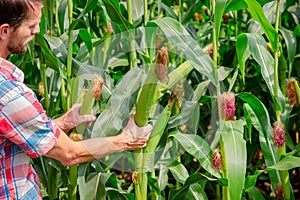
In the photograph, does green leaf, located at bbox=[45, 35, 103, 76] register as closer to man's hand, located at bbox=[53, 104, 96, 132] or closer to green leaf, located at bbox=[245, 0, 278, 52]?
man's hand, located at bbox=[53, 104, 96, 132]

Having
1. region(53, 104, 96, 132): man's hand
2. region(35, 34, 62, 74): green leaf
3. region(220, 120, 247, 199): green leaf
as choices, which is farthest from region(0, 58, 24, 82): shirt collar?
region(220, 120, 247, 199): green leaf

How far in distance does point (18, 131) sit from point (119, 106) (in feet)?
1.79

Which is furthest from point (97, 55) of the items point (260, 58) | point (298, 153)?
point (298, 153)

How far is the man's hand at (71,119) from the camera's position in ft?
6.87

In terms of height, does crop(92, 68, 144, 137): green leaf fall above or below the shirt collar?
below

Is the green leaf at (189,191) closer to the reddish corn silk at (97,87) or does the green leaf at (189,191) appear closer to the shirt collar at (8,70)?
the reddish corn silk at (97,87)

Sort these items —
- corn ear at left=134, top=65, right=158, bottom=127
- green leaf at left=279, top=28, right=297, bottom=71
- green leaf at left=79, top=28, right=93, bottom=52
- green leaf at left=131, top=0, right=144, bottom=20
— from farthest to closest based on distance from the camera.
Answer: green leaf at left=279, top=28, right=297, bottom=71
green leaf at left=131, top=0, right=144, bottom=20
green leaf at left=79, top=28, right=93, bottom=52
corn ear at left=134, top=65, right=158, bottom=127

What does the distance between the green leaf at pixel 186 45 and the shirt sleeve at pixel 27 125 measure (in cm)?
56

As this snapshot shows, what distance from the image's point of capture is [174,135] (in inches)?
89.3

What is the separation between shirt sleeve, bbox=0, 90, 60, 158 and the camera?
1.67 m

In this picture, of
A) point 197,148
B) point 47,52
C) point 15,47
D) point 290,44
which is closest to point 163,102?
point 197,148

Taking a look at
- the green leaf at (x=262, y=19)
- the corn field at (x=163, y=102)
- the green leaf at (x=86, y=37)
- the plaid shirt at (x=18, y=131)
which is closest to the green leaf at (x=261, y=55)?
the corn field at (x=163, y=102)

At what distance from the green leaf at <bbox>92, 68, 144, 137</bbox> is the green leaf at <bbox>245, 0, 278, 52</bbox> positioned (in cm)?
41

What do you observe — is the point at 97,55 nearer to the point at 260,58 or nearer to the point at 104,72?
the point at 104,72
